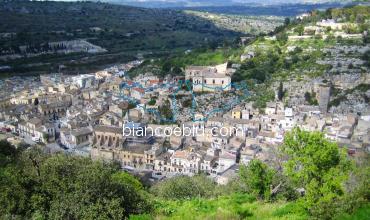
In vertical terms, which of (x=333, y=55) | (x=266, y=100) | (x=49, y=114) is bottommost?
(x=49, y=114)

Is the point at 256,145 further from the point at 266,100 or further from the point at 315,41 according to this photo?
the point at 315,41

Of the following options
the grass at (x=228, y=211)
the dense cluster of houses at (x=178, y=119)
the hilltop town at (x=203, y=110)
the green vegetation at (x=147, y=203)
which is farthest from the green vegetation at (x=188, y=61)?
the green vegetation at (x=147, y=203)

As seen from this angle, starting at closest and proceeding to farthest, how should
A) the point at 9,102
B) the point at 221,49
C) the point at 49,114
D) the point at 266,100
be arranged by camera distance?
the point at 266,100 < the point at 49,114 < the point at 9,102 < the point at 221,49

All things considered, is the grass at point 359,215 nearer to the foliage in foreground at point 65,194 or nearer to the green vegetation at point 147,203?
the green vegetation at point 147,203

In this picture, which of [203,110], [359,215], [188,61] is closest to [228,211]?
[359,215]

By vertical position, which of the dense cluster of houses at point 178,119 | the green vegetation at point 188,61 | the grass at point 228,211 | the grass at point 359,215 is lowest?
the dense cluster of houses at point 178,119

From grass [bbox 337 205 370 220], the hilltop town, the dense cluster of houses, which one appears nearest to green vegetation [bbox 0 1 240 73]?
the hilltop town

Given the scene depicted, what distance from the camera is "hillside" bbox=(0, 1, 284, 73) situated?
189ft

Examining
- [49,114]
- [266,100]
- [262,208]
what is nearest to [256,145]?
[266,100]

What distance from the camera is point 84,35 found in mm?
72312

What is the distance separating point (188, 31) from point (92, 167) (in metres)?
78.8

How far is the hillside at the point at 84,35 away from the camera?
189 ft

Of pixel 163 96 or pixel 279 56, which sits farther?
pixel 279 56

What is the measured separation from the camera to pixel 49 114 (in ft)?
112
